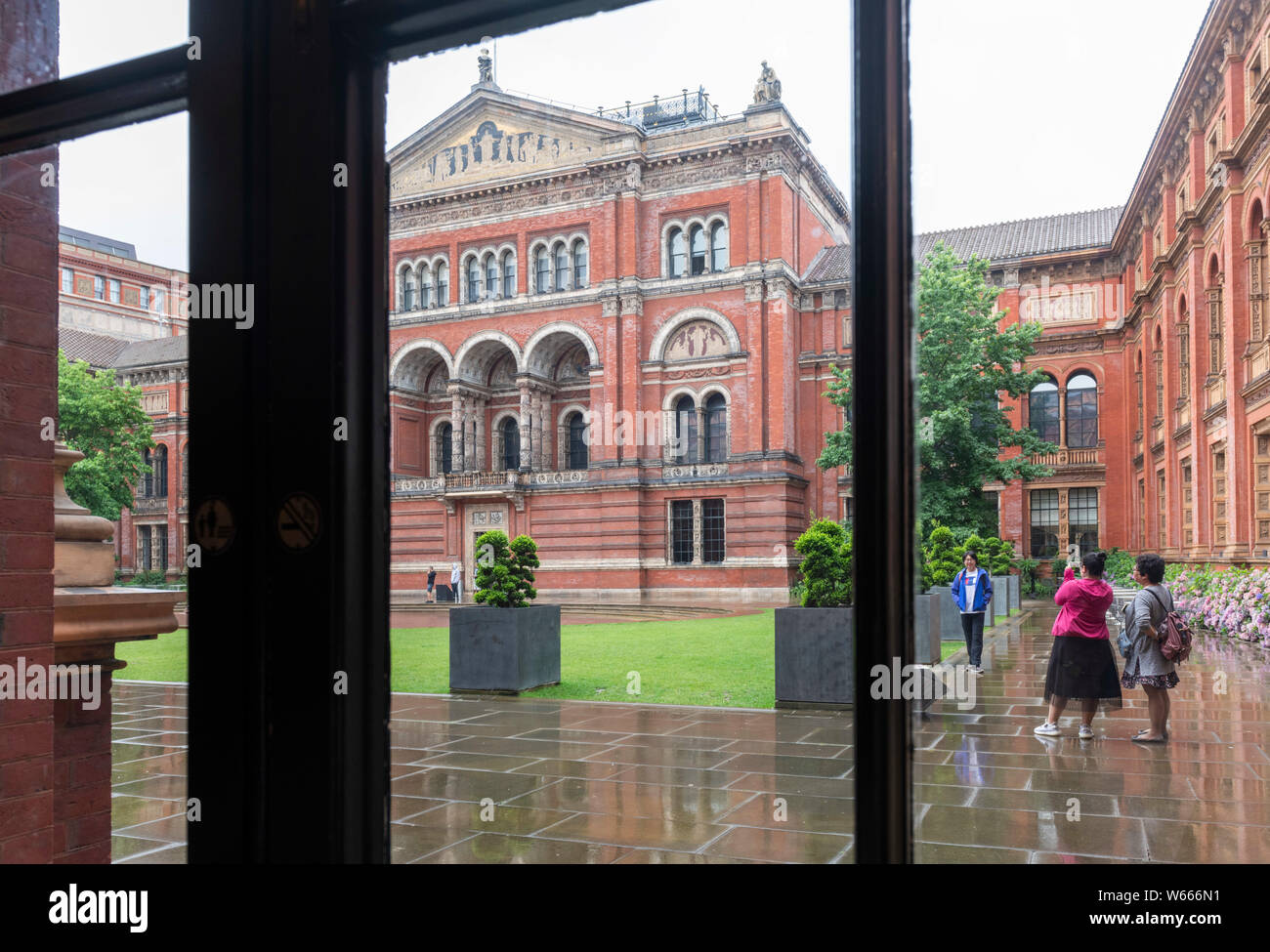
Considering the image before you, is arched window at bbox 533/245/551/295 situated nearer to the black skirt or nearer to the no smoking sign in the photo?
the black skirt

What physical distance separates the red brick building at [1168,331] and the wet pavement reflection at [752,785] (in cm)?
1353

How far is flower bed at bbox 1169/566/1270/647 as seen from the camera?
15.2 m

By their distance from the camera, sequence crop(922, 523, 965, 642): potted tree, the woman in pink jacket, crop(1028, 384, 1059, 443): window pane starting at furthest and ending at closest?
crop(1028, 384, 1059, 443): window pane, crop(922, 523, 965, 642): potted tree, the woman in pink jacket

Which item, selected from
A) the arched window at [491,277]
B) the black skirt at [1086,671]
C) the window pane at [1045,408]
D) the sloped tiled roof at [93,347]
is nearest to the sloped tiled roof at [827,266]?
the window pane at [1045,408]

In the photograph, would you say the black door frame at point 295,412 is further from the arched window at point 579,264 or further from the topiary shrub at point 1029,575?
the topiary shrub at point 1029,575

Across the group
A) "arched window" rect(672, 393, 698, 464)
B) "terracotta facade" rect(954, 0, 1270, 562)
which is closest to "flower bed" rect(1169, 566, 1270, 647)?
"terracotta facade" rect(954, 0, 1270, 562)

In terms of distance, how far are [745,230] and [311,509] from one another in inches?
1198

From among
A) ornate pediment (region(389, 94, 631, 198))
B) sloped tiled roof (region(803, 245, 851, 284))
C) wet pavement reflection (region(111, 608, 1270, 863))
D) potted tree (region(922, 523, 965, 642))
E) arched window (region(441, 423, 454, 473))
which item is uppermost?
ornate pediment (region(389, 94, 631, 198))

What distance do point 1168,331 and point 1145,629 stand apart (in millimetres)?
24117

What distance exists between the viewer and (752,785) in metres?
6.30

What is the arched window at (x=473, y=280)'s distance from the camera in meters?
35.0

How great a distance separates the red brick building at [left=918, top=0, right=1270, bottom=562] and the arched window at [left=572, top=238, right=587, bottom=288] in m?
11.1

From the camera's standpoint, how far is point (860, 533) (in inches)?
57.5

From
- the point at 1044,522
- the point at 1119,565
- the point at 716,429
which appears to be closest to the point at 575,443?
the point at 716,429
